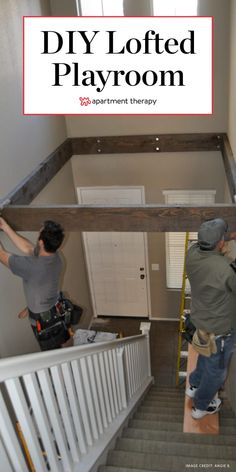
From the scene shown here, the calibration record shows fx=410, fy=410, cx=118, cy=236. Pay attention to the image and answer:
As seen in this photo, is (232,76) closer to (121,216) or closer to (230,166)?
(230,166)

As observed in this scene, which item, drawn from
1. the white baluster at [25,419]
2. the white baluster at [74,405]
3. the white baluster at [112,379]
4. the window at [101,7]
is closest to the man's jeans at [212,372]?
the white baluster at [112,379]

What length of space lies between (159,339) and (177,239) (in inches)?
62.3

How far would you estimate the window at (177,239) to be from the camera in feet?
18.6

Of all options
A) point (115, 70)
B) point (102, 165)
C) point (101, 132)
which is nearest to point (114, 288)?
point (102, 165)

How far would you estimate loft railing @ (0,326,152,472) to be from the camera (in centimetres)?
146

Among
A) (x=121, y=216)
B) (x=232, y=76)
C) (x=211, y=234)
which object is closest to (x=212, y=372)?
(x=211, y=234)

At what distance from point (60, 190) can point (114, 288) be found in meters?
2.02

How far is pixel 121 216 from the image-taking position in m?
3.30

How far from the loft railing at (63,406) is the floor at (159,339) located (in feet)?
7.77

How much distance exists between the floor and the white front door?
17 centimetres

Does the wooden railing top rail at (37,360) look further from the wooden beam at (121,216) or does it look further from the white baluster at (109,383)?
the wooden beam at (121,216)

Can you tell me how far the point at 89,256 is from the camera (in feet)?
20.8

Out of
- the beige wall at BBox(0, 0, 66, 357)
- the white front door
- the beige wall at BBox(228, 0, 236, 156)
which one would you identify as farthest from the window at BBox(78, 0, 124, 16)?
the white front door

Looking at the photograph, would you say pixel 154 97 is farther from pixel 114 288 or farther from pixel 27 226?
pixel 114 288
